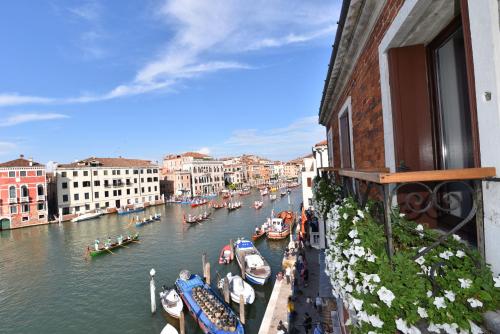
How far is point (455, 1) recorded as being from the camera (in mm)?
2141

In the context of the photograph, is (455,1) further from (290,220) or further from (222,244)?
(290,220)

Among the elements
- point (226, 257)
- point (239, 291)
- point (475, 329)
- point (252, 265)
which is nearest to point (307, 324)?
point (239, 291)

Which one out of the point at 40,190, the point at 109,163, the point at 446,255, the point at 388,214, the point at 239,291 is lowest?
the point at 239,291

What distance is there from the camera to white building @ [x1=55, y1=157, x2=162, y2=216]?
1820 inches

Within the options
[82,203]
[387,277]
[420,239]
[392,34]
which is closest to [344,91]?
[392,34]

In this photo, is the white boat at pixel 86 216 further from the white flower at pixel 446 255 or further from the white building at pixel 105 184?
the white flower at pixel 446 255

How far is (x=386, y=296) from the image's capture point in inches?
→ 64.0

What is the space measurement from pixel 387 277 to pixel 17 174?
49899 mm

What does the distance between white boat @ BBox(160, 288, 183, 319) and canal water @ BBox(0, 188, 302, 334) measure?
43 centimetres

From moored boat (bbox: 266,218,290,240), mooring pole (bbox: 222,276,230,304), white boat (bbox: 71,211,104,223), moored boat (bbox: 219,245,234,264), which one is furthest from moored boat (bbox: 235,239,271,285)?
white boat (bbox: 71,211,104,223)

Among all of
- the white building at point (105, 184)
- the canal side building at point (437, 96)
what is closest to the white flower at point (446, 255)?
the canal side building at point (437, 96)

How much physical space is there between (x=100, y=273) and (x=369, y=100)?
23.6 meters

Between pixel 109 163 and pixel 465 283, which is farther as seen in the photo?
pixel 109 163

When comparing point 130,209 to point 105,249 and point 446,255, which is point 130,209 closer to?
point 105,249
